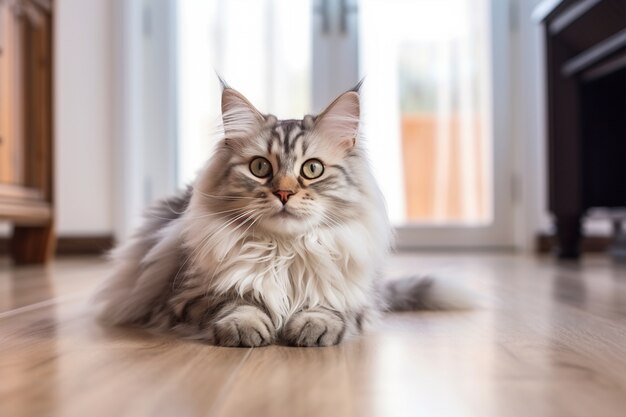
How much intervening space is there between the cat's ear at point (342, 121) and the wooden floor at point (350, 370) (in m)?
0.37

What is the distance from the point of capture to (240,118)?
1.26m

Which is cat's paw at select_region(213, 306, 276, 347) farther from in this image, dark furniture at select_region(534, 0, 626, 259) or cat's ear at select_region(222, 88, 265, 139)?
dark furniture at select_region(534, 0, 626, 259)

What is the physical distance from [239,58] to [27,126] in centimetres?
137

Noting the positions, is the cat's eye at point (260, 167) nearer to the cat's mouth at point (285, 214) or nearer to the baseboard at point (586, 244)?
the cat's mouth at point (285, 214)

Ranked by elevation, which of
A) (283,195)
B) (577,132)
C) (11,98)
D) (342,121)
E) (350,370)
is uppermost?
(11,98)

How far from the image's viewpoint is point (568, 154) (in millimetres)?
3135

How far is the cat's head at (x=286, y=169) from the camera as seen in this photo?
1159 millimetres

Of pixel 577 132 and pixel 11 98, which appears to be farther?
pixel 577 132

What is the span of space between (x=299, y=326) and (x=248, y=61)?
3153 mm

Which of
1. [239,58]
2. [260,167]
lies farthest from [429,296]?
[239,58]

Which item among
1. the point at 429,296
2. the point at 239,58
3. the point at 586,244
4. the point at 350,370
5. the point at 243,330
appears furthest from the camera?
the point at 239,58

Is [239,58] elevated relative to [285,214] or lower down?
elevated

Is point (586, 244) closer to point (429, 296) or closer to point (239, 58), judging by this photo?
point (239, 58)

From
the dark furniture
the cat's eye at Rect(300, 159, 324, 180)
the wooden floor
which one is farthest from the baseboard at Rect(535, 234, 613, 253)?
the cat's eye at Rect(300, 159, 324, 180)
